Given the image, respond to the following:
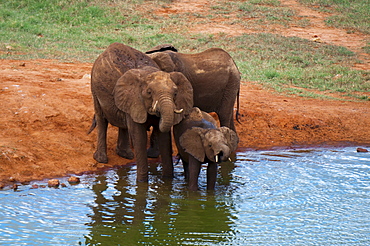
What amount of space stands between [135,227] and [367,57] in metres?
13.2

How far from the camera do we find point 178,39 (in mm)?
18078

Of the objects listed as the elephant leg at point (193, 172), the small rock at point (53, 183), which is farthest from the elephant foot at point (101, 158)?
the elephant leg at point (193, 172)

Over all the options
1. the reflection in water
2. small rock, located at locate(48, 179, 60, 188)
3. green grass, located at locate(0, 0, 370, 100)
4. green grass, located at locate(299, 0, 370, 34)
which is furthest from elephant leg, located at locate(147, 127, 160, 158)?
green grass, located at locate(299, 0, 370, 34)

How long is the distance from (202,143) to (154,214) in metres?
1.10

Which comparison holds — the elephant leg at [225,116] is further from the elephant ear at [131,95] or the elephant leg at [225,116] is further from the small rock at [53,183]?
the small rock at [53,183]

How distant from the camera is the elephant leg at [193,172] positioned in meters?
7.00

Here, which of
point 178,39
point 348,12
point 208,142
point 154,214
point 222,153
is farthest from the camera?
point 348,12

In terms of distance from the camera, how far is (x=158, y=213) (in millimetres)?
6402

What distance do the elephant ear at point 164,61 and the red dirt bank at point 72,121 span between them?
1.62m

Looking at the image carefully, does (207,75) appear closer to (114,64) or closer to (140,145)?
(114,64)

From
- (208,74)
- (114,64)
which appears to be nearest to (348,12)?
(208,74)

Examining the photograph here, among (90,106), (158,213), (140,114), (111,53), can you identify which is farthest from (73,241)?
(90,106)

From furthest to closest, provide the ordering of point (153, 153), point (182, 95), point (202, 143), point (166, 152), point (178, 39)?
point (178, 39)
point (153, 153)
point (166, 152)
point (182, 95)
point (202, 143)

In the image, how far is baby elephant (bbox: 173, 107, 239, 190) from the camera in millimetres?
6645
